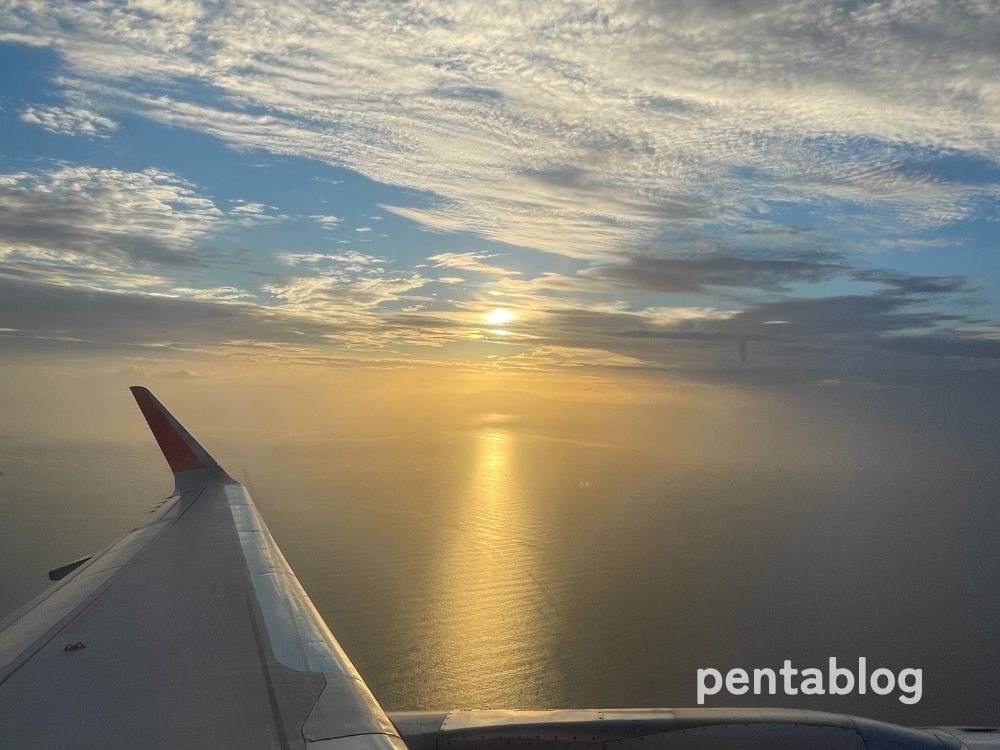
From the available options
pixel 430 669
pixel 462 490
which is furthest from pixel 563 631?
pixel 462 490

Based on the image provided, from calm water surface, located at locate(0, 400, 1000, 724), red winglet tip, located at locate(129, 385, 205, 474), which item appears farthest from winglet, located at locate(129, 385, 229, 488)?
calm water surface, located at locate(0, 400, 1000, 724)

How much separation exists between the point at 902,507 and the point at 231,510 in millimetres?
91965

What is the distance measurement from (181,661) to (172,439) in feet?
24.8

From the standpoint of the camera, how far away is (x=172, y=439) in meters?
11.1

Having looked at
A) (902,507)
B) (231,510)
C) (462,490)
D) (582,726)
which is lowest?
(902,507)

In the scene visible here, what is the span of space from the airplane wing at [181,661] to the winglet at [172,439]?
340cm

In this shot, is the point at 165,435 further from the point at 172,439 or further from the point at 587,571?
the point at 587,571

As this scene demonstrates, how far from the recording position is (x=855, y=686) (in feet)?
95.5

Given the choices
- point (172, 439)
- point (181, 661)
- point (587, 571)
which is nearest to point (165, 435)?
point (172, 439)

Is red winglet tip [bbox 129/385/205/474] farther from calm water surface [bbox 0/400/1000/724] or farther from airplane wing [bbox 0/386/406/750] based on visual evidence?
calm water surface [bbox 0/400/1000/724]

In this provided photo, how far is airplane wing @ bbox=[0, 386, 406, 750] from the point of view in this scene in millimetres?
3340

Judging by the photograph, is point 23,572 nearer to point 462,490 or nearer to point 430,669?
point 430,669

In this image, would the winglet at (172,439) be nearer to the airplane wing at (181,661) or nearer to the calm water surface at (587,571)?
the airplane wing at (181,661)

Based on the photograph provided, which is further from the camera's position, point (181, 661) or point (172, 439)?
point (172, 439)
